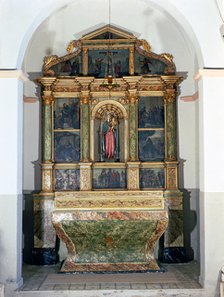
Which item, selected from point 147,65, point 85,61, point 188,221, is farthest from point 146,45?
point 188,221

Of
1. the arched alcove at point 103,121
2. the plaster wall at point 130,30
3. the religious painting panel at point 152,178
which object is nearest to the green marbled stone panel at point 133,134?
the arched alcove at point 103,121

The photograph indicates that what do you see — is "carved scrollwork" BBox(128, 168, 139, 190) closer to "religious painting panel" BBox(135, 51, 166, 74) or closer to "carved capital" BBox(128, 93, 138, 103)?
"carved capital" BBox(128, 93, 138, 103)

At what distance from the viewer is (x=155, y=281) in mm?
7484

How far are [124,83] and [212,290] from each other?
413 centimetres

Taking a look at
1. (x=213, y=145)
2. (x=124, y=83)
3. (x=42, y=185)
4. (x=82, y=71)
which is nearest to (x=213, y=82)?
(x=213, y=145)

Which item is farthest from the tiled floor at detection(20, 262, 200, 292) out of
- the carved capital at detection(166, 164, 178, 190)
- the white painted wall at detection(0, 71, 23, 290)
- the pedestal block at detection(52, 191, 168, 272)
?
the carved capital at detection(166, 164, 178, 190)

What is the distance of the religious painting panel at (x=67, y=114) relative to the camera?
30.2 ft

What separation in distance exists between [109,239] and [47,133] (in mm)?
2354

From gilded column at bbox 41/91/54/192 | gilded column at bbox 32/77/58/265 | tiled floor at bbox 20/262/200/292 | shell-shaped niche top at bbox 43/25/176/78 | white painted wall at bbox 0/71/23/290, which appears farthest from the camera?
shell-shaped niche top at bbox 43/25/176/78

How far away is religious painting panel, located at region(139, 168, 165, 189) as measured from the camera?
913 centimetres

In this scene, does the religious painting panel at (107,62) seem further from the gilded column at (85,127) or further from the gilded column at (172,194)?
the gilded column at (172,194)

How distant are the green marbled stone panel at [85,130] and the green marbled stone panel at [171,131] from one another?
1.50 m

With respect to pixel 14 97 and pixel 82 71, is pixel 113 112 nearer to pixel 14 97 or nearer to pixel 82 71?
pixel 82 71

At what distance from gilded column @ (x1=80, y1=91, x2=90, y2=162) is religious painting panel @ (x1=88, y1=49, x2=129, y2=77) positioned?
1.75ft
